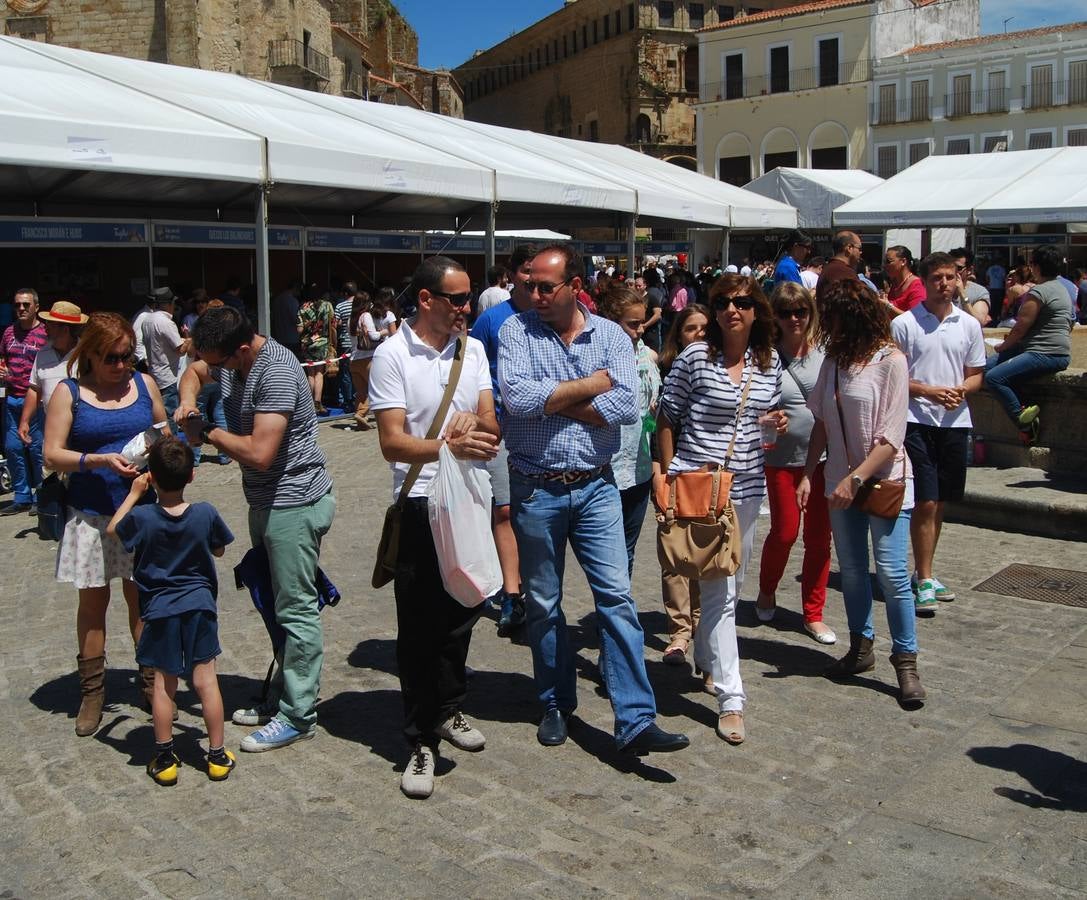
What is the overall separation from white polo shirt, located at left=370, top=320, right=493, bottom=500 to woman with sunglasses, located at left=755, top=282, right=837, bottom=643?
209cm

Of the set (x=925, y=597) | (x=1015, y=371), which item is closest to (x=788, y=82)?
(x=1015, y=371)

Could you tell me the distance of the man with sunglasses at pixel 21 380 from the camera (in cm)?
888

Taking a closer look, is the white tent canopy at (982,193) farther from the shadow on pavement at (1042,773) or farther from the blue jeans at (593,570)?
the blue jeans at (593,570)

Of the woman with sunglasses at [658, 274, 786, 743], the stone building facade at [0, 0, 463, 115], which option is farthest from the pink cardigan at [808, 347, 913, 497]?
the stone building facade at [0, 0, 463, 115]

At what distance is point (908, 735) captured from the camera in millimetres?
4465

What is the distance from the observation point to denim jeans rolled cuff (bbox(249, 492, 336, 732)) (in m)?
4.29

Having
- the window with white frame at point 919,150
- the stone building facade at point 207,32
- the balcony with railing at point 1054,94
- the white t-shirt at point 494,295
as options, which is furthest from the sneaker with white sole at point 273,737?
the window with white frame at point 919,150

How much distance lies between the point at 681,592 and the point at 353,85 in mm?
50325

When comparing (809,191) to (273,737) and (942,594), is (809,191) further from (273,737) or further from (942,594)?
(273,737)

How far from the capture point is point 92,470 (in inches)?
177

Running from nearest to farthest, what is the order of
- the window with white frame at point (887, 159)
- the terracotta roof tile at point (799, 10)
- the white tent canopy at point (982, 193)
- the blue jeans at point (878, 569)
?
the blue jeans at point (878, 569), the white tent canopy at point (982, 193), the window with white frame at point (887, 159), the terracotta roof tile at point (799, 10)

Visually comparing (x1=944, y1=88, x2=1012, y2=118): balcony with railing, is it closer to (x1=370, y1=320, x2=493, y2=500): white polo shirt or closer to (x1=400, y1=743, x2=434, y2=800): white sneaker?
(x1=370, y1=320, x2=493, y2=500): white polo shirt

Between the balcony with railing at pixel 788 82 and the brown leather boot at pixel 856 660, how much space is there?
49286mm

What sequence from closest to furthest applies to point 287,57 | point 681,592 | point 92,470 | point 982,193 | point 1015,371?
point 92,470 → point 681,592 → point 1015,371 → point 982,193 → point 287,57
